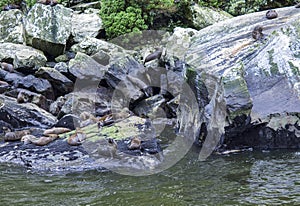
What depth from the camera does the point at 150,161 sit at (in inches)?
299

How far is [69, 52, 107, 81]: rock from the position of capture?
496 inches

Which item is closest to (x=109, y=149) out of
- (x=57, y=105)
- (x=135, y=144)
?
(x=135, y=144)

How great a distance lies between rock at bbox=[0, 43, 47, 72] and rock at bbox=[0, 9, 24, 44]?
1047mm

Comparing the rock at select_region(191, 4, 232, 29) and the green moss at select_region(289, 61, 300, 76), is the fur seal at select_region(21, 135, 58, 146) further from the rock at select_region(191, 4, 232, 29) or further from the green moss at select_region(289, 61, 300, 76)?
the rock at select_region(191, 4, 232, 29)

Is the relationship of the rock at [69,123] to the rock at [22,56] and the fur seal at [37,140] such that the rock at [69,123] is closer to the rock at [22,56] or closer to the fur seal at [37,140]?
the fur seal at [37,140]

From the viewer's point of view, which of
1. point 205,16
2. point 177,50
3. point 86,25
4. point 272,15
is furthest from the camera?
point 205,16

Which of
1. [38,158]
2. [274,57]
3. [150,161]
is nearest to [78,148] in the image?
[38,158]

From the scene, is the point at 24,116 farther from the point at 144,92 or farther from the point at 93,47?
the point at 93,47

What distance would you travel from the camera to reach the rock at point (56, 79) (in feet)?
41.6

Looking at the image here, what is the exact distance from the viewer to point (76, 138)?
8453 mm

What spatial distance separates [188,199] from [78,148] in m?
3.16

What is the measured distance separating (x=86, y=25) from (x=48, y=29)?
2322mm

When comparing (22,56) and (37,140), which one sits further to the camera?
(22,56)

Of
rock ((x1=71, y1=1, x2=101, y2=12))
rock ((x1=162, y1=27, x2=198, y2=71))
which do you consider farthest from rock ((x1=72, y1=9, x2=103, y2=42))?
rock ((x1=162, y1=27, x2=198, y2=71))
